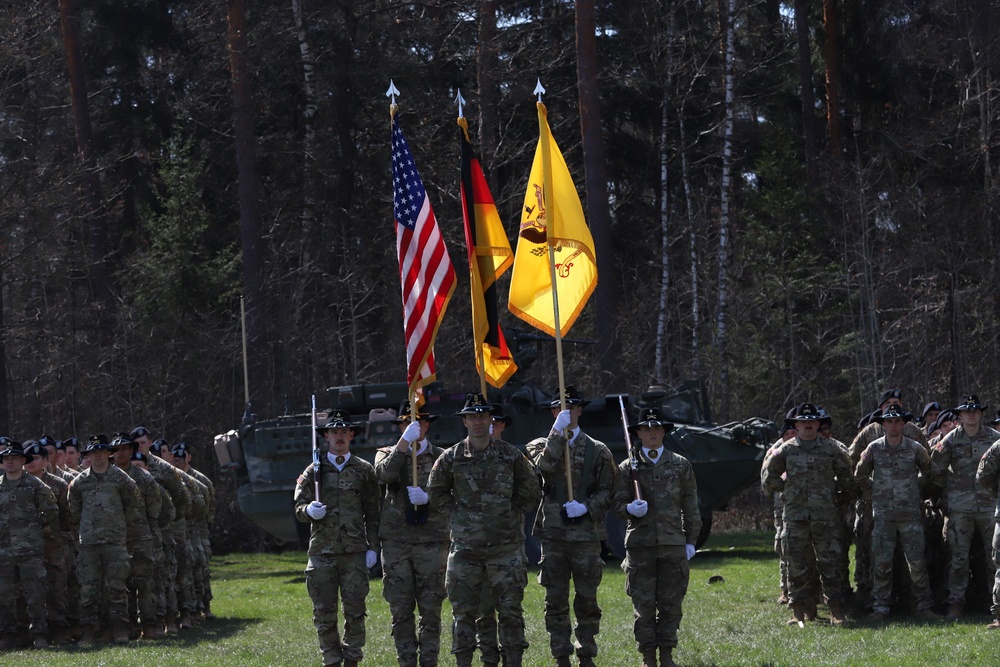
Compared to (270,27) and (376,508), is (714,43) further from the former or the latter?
(376,508)

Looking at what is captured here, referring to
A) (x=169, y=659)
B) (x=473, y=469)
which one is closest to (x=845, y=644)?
(x=473, y=469)

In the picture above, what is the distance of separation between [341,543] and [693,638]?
3502 millimetres

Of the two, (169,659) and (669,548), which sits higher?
(669,548)

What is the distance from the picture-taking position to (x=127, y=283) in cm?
3122

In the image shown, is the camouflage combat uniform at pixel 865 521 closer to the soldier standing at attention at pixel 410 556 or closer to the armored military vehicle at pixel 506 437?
the soldier standing at attention at pixel 410 556

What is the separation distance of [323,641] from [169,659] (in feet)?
7.95

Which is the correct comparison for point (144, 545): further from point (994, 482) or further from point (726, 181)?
point (726, 181)

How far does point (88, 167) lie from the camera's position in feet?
96.0

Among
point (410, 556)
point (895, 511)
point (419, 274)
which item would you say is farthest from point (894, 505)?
point (419, 274)

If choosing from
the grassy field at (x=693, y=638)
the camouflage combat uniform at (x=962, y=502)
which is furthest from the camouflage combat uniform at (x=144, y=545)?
the camouflage combat uniform at (x=962, y=502)

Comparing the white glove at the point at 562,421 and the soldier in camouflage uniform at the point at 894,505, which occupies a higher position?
the white glove at the point at 562,421

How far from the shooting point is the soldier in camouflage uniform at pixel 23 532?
13.9 m

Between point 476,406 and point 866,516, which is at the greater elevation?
point 476,406

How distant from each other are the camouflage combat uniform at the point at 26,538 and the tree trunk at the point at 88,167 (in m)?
15.7
